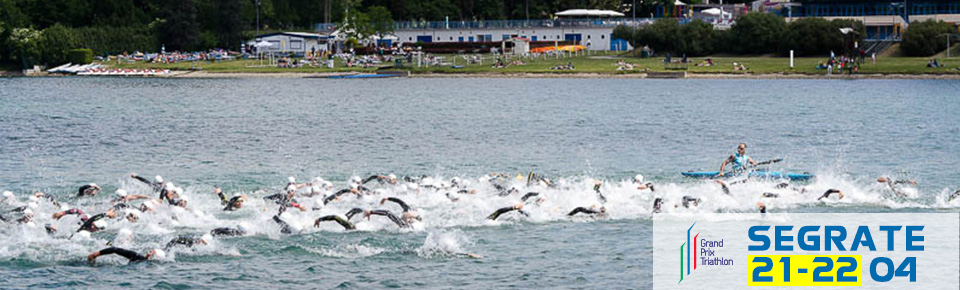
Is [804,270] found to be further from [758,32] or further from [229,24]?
[229,24]

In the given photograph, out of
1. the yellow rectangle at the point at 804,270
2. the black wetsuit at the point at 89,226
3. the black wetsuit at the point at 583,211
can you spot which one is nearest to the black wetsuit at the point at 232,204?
the black wetsuit at the point at 89,226

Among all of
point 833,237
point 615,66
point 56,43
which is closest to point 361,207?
point 833,237

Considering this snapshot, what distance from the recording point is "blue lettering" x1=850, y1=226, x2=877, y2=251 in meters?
29.3

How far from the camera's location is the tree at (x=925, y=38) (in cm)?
10812

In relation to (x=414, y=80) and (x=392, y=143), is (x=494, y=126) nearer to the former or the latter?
(x=392, y=143)

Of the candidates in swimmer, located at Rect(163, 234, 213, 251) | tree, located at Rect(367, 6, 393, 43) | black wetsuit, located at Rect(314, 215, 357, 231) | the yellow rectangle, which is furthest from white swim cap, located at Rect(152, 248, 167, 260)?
tree, located at Rect(367, 6, 393, 43)

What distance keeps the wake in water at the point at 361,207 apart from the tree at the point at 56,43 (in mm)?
97661

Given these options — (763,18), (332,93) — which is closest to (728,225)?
(332,93)

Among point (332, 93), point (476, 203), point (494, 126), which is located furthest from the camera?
point (332, 93)

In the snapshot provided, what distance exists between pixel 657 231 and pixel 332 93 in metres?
67.7

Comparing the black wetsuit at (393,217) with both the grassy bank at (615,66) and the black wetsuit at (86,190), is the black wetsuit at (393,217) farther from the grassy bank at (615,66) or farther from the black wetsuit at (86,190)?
the grassy bank at (615,66)

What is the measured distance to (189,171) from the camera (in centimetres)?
4441

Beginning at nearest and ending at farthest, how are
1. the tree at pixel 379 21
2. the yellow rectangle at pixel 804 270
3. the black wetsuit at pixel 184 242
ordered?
the yellow rectangle at pixel 804 270
the black wetsuit at pixel 184 242
the tree at pixel 379 21

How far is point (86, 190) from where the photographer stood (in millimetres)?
37406
